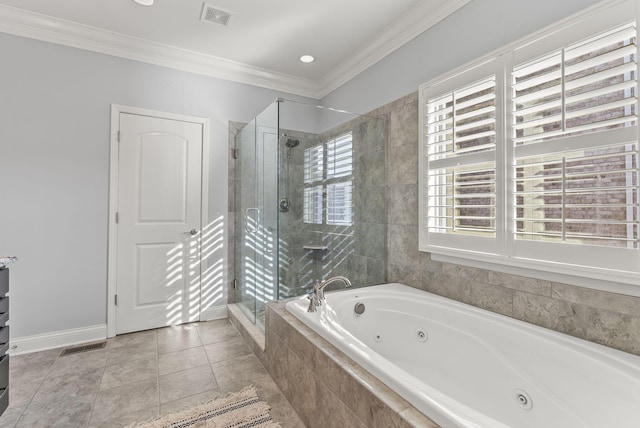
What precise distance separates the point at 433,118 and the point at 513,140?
62 cm

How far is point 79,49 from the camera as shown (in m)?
2.56

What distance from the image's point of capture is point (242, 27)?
250cm

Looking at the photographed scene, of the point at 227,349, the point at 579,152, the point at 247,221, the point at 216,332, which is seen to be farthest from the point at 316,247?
the point at 579,152

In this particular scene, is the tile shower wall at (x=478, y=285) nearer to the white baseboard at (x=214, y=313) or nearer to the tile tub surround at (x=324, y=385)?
the tile tub surround at (x=324, y=385)

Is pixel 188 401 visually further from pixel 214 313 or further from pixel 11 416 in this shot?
pixel 214 313

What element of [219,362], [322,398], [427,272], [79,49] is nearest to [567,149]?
[427,272]

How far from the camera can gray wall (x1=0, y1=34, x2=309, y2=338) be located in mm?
2361

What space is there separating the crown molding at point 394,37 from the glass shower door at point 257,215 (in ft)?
3.43

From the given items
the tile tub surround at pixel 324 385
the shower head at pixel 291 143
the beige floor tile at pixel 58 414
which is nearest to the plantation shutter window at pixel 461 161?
the shower head at pixel 291 143

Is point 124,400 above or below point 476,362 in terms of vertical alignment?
below

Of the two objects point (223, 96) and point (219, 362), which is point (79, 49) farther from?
point (219, 362)

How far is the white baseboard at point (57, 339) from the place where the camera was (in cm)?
236

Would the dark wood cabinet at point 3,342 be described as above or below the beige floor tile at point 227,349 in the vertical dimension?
above

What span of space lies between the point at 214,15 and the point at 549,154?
2420 mm
